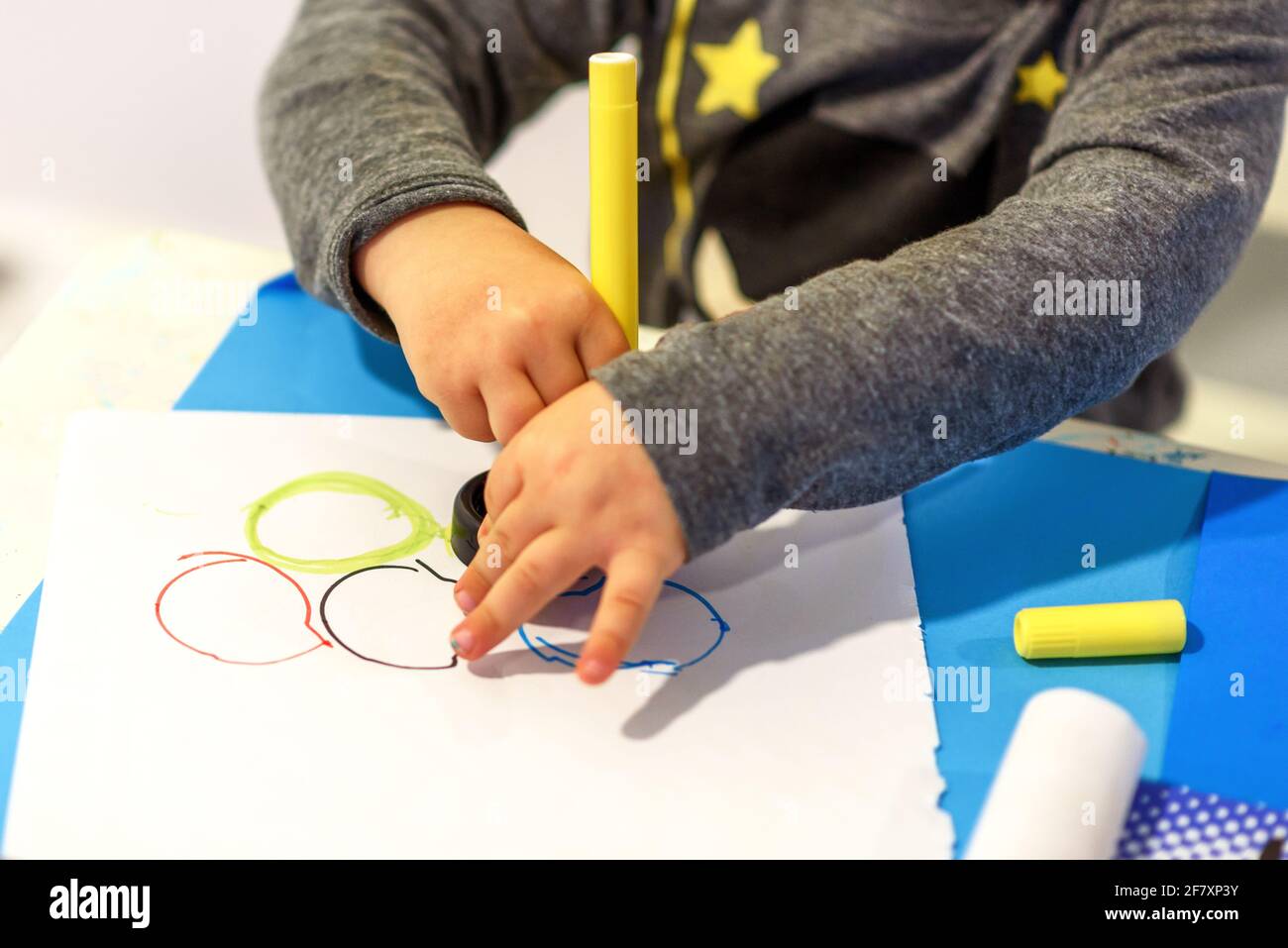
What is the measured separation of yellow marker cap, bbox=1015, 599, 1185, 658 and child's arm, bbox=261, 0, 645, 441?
0.16 meters

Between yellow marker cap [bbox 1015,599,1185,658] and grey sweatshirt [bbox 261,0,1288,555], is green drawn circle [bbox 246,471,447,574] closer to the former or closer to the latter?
grey sweatshirt [bbox 261,0,1288,555]

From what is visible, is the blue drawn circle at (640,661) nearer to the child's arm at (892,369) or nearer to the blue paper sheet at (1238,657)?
the child's arm at (892,369)

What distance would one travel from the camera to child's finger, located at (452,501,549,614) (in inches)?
15.2

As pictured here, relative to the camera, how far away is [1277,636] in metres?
0.42

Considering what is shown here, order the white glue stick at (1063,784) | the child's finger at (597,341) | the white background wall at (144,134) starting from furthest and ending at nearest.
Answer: the white background wall at (144,134) → the child's finger at (597,341) → the white glue stick at (1063,784)

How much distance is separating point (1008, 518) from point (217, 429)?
303 millimetres

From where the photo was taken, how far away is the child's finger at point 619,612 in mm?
364

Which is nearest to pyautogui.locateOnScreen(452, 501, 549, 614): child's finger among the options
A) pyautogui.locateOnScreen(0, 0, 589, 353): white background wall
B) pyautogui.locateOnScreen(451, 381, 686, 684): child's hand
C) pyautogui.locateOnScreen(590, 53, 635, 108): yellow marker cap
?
pyautogui.locateOnScreen(451, 381, 686, 684): child's hand

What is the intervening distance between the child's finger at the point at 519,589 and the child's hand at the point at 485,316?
62 mm

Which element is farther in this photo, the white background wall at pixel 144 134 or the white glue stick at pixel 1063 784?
the white background wall at pixel 144 134

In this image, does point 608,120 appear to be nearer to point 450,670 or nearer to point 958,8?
point 450,670

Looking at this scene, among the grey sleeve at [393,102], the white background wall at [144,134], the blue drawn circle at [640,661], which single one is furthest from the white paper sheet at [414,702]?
the white background wall at [144,134]

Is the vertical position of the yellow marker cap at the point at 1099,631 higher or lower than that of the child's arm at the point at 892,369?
lower
